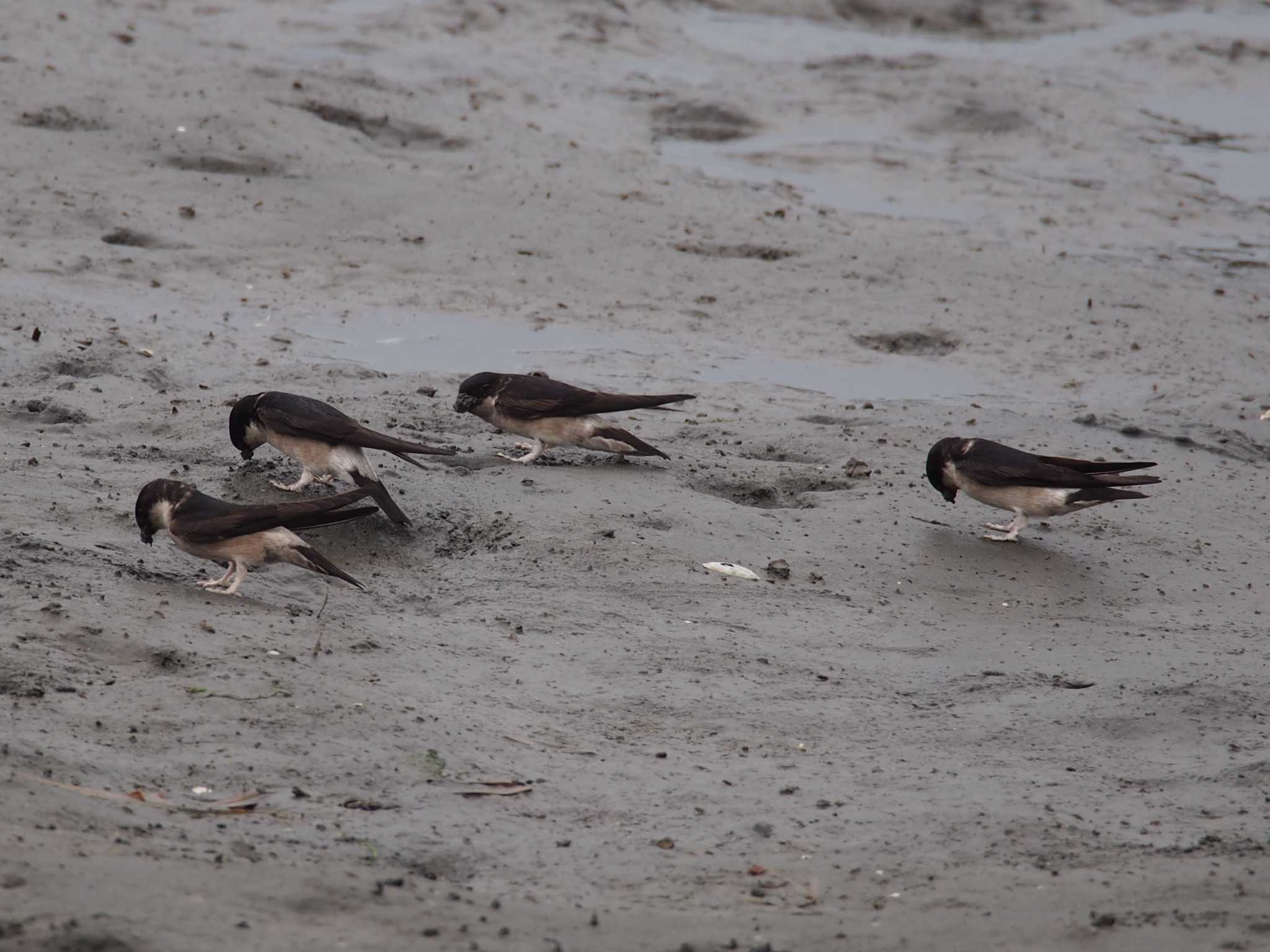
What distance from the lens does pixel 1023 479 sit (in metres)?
7.46

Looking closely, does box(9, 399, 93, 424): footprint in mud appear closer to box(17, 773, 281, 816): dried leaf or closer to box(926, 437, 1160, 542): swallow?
box(17, 773, 281, 816): dried leaf

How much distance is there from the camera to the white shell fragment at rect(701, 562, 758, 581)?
672cm

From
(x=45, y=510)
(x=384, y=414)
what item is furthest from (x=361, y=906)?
(x=384, y=414)

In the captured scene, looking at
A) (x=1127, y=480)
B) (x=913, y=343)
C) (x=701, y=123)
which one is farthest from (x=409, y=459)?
(x=701, y=123)

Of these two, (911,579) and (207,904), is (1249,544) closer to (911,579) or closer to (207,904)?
(911,579)

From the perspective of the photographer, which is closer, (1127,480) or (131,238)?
(1127,480)

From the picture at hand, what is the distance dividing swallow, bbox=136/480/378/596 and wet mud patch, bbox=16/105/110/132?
20.1 feet

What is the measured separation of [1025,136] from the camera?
14578 mm

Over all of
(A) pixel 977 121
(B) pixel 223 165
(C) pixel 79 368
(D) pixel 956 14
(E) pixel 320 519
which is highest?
(D) pixel 956 14

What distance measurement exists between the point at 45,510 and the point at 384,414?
7.14ft

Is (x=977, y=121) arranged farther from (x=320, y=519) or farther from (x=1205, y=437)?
(x=320, y=519)

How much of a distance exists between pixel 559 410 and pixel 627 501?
82 cm

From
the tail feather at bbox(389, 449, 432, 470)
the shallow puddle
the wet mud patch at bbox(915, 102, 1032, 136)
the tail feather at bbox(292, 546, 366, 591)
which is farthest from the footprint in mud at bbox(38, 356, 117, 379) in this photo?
the wet mud patch at bbox(915, 102, 1032, 136)

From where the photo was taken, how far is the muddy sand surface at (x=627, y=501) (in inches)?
166
